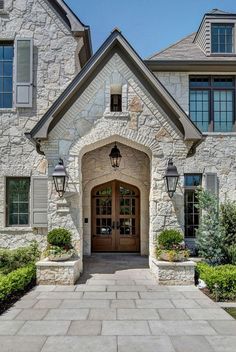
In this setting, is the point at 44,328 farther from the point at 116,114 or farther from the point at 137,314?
the point at 116,114

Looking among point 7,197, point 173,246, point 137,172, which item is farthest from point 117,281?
point 7,197

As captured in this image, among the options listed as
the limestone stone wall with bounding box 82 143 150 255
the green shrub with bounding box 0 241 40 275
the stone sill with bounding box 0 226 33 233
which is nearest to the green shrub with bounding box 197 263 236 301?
the limestone stone wall with bounding box 82 143 150 255

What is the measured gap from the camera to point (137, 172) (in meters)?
11.1

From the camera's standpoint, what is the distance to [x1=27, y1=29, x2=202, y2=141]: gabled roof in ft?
27.4

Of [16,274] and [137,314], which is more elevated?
[16,274]

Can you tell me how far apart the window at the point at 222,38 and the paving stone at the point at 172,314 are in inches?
425

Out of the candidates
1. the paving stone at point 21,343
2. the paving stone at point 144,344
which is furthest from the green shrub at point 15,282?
the paving stone at point 144,344

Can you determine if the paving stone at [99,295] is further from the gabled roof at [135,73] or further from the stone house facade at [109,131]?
the gabled roof at [135,73]

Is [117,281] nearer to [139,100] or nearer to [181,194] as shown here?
[181,194]

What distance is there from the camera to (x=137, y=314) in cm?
589

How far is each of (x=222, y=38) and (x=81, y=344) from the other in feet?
41.9

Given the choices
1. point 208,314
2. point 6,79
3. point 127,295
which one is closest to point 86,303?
point 127,295

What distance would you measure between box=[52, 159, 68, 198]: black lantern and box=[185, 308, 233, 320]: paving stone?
13.3 ft

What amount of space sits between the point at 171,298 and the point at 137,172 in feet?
16.5
